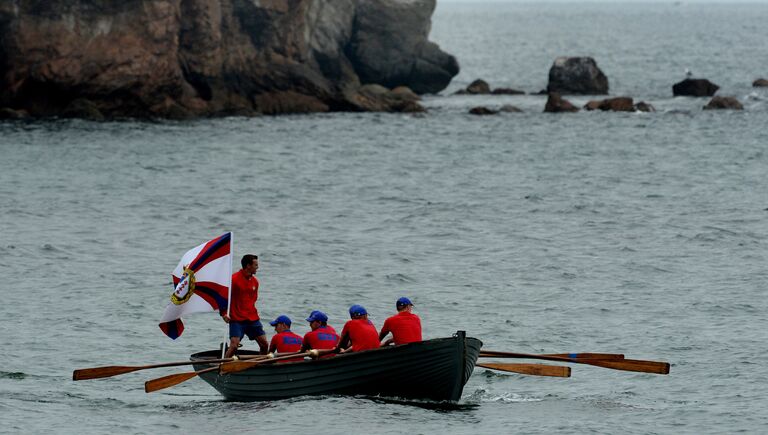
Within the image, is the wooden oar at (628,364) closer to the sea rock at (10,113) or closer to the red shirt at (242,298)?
the red shirt at (242,298)

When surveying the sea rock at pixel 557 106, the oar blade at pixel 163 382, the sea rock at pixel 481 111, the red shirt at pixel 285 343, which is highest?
the sea rock at pixel 557 106

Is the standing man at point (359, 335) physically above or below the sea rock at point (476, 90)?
below

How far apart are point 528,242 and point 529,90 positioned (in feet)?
190

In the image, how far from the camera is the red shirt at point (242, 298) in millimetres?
26406

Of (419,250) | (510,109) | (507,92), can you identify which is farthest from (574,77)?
(419,250)

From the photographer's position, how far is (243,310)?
26641 mm

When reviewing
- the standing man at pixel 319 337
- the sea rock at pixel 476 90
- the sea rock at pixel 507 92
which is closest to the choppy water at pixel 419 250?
the standing man at pixel 319 337

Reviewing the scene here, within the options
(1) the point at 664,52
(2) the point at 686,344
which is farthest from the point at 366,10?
(1) the point at 664,52

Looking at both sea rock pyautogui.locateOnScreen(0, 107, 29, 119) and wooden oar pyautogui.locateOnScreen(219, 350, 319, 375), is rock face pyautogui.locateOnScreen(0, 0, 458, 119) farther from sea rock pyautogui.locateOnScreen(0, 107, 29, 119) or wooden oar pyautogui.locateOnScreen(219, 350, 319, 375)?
wooden oar pyautogui.locateOnScreen(219, 350, 319, 375)

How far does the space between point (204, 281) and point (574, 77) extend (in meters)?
66.9

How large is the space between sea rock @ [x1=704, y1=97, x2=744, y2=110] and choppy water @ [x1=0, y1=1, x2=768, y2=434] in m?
2.41

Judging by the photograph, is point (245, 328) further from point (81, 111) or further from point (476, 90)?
point (476, 90)

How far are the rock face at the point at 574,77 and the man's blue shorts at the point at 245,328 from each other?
65.5m

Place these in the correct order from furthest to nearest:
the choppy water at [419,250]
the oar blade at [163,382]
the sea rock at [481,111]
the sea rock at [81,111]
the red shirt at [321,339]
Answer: the sea rock at [481,111]
the sea rock at [81,111]
the choppy water at [419,250]
the red shirt at [321,339]
the oar blade at [163,382]
